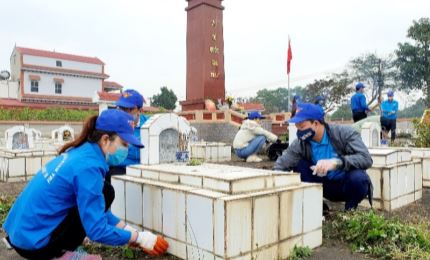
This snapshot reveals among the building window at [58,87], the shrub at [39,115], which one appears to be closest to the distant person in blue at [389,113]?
the shrub at [39,115]

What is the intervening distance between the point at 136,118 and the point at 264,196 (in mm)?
2067

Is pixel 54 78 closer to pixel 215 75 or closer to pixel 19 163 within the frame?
pixel 215 75

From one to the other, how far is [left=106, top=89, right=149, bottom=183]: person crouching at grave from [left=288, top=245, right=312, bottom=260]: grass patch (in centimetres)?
195

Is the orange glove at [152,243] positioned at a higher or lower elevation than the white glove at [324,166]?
lower

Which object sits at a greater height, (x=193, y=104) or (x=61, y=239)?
(x=193, y=104)

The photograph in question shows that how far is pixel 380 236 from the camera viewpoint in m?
3.00

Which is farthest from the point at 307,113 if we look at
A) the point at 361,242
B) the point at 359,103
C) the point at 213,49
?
the point at 213,49

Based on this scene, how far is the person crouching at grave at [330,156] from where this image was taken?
11.5ft

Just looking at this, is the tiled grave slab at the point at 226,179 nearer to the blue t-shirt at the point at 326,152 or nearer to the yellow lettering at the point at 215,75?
the blue t-shirt at the point at 326,152

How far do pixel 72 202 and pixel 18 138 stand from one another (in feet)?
24.1

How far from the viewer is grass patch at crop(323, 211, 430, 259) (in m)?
2.76

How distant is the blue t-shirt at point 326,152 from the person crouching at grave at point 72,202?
6.40 ft

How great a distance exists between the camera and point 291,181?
3016 mm

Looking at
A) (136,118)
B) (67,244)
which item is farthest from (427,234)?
(136,118)
